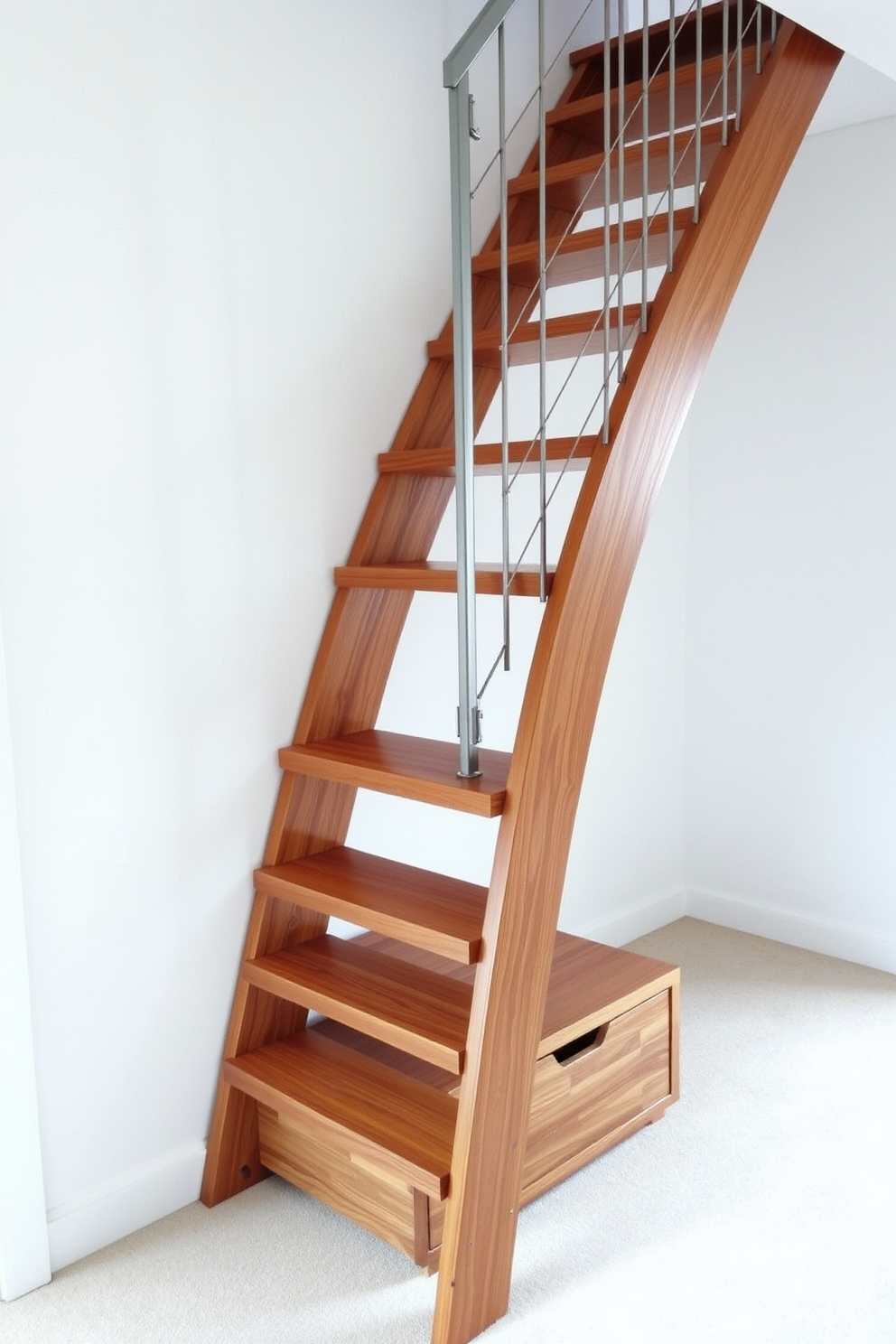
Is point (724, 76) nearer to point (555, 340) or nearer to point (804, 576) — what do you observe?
point (555, 340)

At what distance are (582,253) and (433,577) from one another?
82 centimetres

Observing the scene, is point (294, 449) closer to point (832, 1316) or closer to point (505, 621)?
point (505, 621)

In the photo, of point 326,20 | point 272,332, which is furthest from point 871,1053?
point 326,20

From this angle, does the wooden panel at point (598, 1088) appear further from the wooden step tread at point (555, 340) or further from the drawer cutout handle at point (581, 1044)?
the wooden step tread at point (555, 340)

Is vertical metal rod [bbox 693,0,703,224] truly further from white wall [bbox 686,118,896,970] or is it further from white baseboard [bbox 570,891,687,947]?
white baseboard [bbox 570,891,687,947]

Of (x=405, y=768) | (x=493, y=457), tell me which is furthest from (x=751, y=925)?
(x=493, y=457)

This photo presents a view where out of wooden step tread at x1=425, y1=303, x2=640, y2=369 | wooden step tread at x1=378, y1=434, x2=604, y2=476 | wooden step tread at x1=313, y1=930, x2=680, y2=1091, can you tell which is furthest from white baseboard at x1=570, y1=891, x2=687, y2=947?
wooden step tread at x1=425, y1=303, x2=640, y2=369

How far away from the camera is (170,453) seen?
85.8 inches

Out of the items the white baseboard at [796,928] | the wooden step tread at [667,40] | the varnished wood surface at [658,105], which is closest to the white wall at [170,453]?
the varnished wood surface at [658,105]

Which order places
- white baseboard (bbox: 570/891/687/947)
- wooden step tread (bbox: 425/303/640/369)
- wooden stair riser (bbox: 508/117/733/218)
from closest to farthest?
wooden step tread (bbox: 425/303/640/369) < wooden stair riser (bbox: 508/117/733/218) < white baseboard (bbox: 570/891/687/947)

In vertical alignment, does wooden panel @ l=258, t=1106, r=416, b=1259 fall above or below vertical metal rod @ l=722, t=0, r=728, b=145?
below

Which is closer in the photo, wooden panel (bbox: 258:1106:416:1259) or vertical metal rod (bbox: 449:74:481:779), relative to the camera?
vertical metal rod (bbox: 449:74:481:779)

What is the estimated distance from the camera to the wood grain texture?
6.26 ft

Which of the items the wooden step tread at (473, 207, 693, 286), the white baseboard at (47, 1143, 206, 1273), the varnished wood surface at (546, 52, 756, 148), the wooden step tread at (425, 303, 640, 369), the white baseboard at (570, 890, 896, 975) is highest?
the varnished wood surface at (546, 52, 756, 148)
